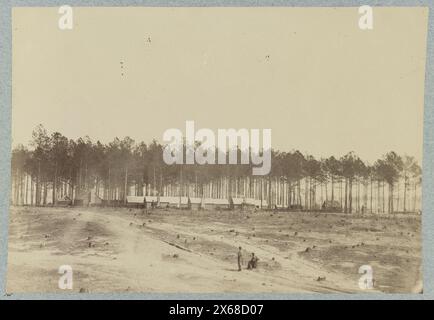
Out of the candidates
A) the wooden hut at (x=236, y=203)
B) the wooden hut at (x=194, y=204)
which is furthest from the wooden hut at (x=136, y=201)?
the wooden hut at (x=236, y=203)

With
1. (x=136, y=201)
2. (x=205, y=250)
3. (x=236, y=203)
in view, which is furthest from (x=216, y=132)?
(x=205, y=250)

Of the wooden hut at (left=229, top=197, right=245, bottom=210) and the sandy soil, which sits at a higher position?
the wooden hut at (left=229, top=197, right=245, bottom=210)

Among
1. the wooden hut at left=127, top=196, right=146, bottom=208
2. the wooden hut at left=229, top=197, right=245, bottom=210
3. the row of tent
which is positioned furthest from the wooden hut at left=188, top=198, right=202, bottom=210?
the wooden hut at left=127, top=196, right=146, bottom=208

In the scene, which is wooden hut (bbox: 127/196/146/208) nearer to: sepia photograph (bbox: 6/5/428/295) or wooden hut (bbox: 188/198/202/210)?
sepia photograph (bbox: 6/5/428/295)

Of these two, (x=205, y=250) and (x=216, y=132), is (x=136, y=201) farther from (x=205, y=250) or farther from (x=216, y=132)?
(x=216, y=132)
